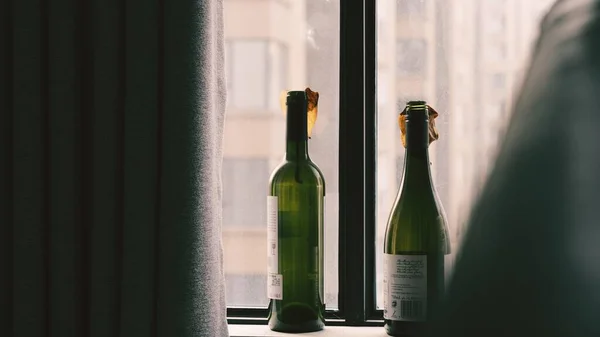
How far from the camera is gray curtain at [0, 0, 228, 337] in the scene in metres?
0.96

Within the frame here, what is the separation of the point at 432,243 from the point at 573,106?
908mm

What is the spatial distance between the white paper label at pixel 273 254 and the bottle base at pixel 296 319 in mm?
33

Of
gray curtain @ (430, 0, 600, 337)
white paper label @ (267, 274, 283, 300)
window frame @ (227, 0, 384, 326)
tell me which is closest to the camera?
gray curtain @ (430, 0, 600, 337)

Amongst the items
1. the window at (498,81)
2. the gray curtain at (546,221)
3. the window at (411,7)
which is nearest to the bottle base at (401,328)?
the window at (498,81)

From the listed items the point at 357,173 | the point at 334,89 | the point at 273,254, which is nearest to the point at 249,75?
the point at 334,89

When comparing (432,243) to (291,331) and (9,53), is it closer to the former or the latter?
(291,331)

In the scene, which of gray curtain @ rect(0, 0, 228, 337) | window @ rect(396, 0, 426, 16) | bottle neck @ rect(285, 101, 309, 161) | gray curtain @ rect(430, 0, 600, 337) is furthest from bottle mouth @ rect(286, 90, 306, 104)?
gray curtain @ rect(430, 0, 600, 337)

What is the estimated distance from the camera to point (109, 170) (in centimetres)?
99

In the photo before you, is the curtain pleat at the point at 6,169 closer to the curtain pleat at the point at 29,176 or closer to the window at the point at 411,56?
the curtain pleat at the point at 29,176

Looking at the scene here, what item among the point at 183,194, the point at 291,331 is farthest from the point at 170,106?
the point at 291,331

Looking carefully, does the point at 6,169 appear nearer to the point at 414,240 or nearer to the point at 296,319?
the point at 296,319

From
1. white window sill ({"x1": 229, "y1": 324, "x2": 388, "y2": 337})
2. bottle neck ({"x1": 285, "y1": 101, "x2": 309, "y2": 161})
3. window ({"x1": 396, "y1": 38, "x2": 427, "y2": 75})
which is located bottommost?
white window sill ({"x1": 229, "y1": 324, "x2": 388, "y2": 337})

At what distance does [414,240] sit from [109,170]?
483 mm

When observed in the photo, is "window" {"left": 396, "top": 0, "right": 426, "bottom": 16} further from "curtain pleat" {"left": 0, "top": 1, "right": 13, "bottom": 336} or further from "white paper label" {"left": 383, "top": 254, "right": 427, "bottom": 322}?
"curtain pleat" {"left": 0, "top": 1, "right": 13, "bottom": 336}
